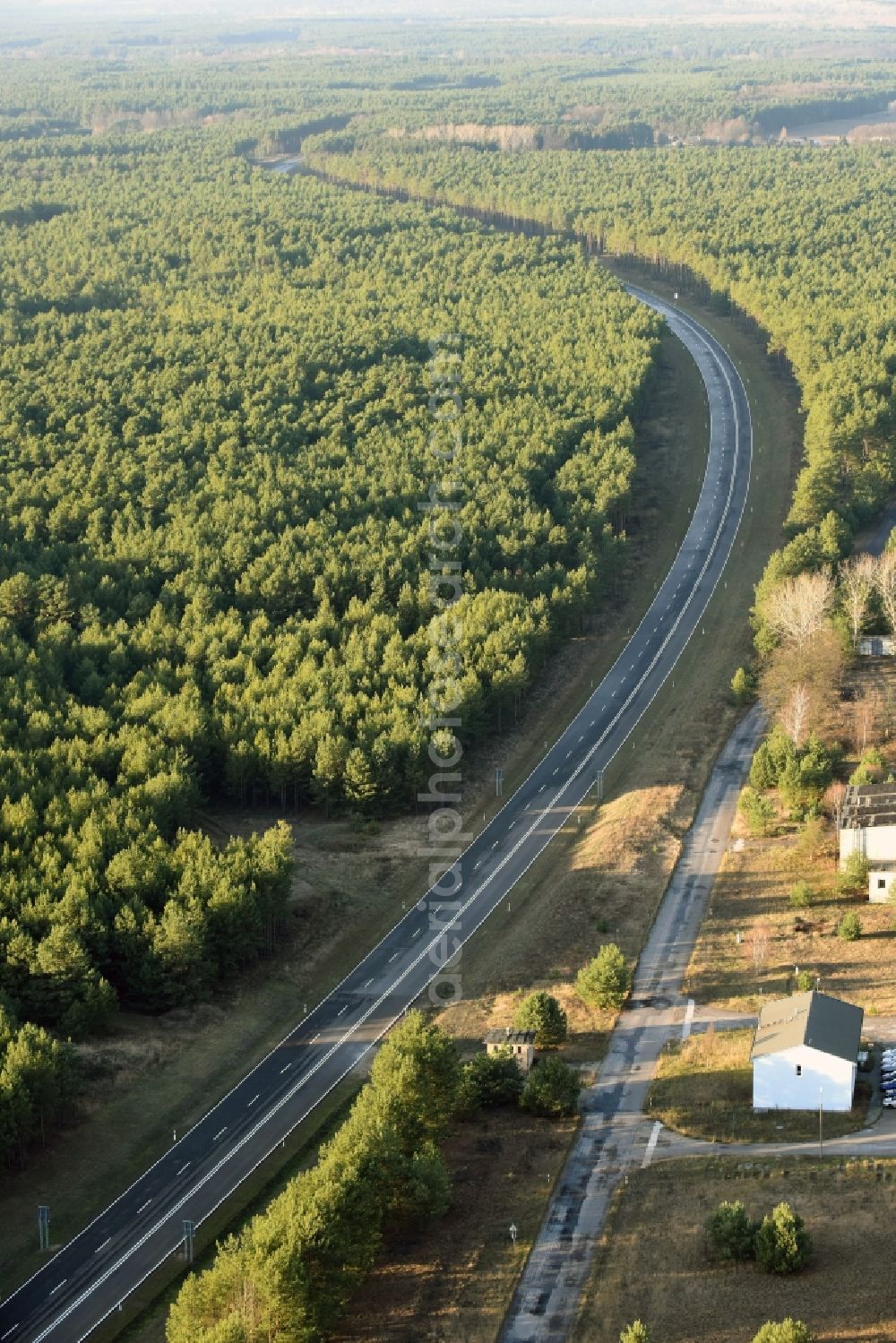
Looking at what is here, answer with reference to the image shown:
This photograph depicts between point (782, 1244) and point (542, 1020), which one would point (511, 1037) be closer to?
point (542, 1020)

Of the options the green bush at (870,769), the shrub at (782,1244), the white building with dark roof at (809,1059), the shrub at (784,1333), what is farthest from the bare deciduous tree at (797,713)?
the shrub at (784,1333)

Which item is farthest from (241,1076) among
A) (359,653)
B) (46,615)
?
(46,615)

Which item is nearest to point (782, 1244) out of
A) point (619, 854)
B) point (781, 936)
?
point (781, 936)

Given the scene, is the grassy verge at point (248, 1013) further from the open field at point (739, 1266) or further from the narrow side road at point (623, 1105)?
the open field at point (739, 1266)

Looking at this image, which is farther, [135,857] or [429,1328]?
[135,857]

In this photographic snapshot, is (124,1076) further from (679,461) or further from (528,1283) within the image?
(679,461)

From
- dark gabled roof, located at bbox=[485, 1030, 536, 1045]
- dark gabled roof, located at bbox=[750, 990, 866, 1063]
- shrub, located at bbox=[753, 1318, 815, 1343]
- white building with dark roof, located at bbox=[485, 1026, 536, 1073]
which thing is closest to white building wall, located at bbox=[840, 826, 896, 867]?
dark gabled roof, located at bbox=[750, 990, 866, 1063]
